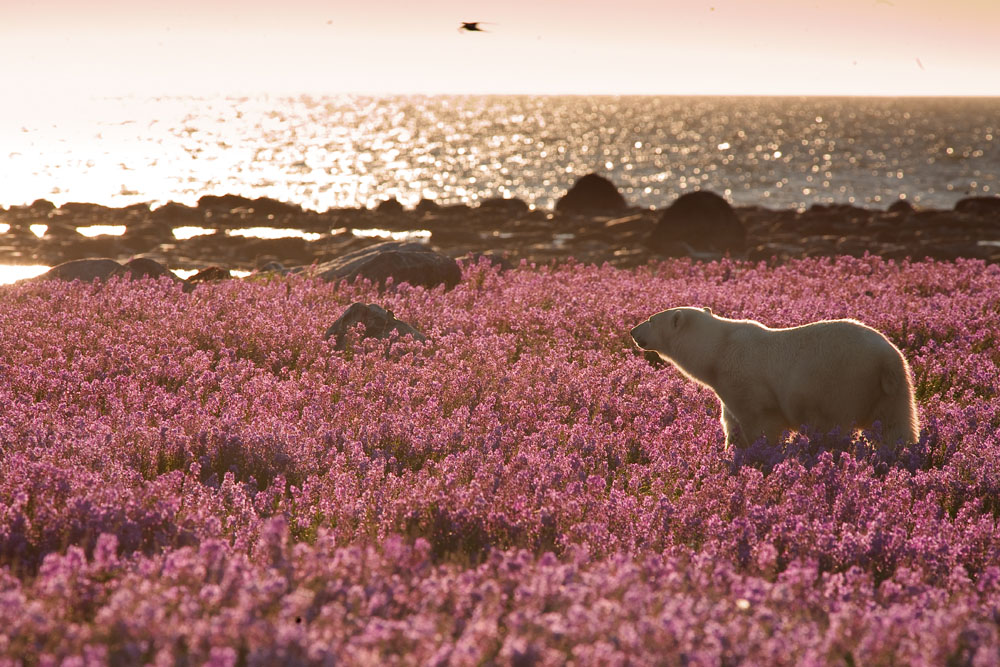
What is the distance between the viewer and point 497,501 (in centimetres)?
568

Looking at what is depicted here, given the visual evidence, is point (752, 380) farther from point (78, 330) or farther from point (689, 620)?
point (78, 330)

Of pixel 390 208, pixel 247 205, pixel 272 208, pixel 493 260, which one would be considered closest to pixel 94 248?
pixel 272 208

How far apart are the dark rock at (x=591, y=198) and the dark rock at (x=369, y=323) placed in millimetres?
36211

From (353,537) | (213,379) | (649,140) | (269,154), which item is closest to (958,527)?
(353,537)

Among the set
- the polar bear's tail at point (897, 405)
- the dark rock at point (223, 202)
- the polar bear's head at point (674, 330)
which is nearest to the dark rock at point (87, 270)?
the polar bear's head at point (674, 330)

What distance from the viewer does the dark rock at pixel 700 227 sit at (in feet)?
106

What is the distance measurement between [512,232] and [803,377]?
32.7 m

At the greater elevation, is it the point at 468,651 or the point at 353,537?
the point at 468,651

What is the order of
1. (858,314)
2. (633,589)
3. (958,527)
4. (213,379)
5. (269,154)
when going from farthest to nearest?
(269,154) → (858,314) → (213,379) → (958,527) → (633,589)

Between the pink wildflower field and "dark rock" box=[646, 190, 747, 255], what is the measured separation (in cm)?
2035

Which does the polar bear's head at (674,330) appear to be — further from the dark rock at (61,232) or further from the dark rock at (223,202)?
the dark rock at (223,202)

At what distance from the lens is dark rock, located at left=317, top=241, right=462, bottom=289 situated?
16859 millimetres

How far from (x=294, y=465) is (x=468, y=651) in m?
3.63

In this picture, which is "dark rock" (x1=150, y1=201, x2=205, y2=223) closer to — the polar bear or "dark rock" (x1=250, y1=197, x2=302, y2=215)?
"dark rock" (x1=250, y1=197, x2=302, y2=215)
